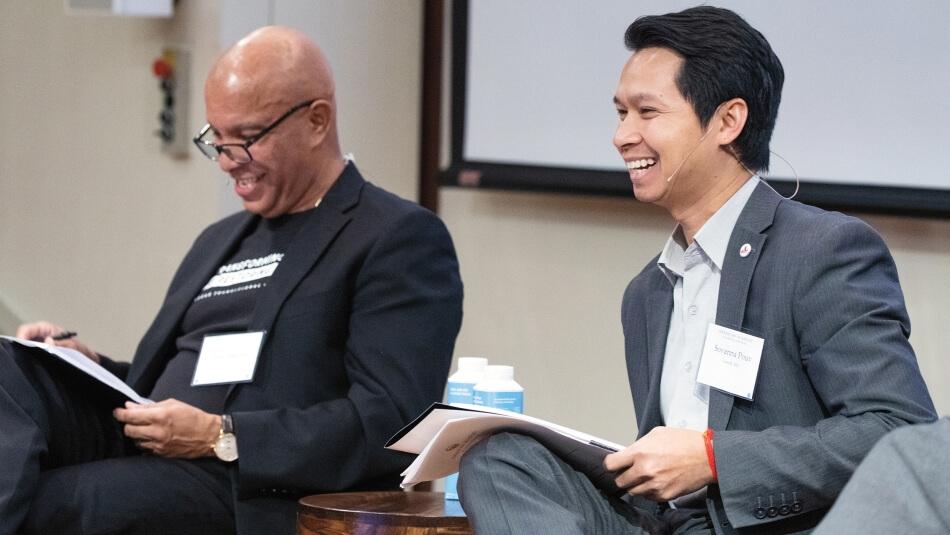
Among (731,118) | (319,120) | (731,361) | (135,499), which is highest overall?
(731,118)

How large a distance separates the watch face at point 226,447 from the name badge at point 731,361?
1.01 m

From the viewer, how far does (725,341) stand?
170cm

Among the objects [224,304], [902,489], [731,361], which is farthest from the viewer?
[224,304]

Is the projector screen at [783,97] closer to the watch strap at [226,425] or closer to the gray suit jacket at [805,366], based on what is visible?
the gray suit jacket at [805,366]

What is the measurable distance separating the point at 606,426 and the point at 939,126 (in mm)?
1385

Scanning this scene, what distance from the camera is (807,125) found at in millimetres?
3072

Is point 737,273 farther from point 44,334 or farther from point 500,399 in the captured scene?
point 44,334

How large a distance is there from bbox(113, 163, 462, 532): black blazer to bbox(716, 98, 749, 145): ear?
0.80 metres

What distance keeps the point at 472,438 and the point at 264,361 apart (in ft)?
2.62

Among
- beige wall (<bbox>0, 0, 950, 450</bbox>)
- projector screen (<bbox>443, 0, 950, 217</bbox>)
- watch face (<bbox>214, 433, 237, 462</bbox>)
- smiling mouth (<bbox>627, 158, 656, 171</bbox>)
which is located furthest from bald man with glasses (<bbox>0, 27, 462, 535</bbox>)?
beige wall (<bbox>0, 0, 950, 450</bbox>)

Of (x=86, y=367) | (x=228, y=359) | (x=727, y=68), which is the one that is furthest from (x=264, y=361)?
(x=727, y=68)

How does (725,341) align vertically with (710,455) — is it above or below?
above

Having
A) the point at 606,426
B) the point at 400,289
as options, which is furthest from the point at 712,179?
the point at 606,426

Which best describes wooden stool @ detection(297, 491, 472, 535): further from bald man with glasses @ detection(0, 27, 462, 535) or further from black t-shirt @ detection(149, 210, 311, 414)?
black t-shirt @ detection(149, 210, 311, 414)
